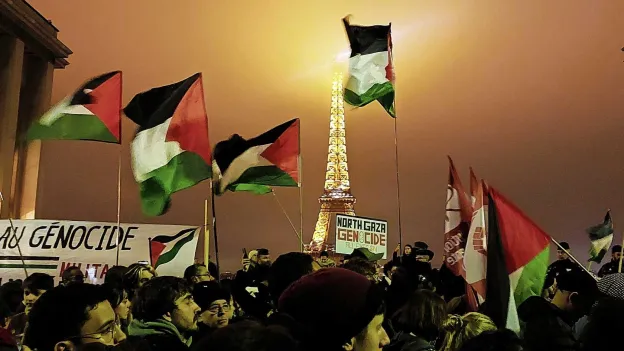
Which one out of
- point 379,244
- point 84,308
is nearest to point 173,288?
point 84,308

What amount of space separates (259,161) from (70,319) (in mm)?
5262

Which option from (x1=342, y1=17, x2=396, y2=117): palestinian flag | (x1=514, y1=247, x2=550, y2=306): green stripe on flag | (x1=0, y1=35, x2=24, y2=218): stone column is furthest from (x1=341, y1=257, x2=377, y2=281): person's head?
(x1=0, y1=35, x2=24, y2=218): stone column

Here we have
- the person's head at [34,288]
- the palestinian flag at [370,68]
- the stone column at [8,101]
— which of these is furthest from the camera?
the stone column at [8,101]

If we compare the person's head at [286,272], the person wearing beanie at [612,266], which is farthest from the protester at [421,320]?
the person wearing beanie at [612,266]

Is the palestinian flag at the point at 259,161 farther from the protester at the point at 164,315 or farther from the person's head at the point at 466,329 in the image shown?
the person's head at the point at 466,329

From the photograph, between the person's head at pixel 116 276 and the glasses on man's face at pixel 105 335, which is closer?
the glasses on man's face at pixel 105 335

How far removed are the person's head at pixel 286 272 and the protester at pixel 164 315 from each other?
0.64m

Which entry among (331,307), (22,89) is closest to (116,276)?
(331,307)

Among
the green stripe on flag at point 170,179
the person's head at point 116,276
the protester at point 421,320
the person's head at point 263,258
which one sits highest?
the green stripe on flag at point 170,179

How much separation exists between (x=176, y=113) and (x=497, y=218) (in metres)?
4.11

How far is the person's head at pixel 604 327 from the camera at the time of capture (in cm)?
224

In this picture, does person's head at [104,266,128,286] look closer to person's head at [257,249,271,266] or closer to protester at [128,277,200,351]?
protester at [128,277,200,351]

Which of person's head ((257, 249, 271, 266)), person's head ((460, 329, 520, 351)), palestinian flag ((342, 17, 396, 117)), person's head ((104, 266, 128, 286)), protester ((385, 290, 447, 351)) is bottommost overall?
protester ((385, 290, 447, 351))

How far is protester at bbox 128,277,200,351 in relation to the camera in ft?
12.6
